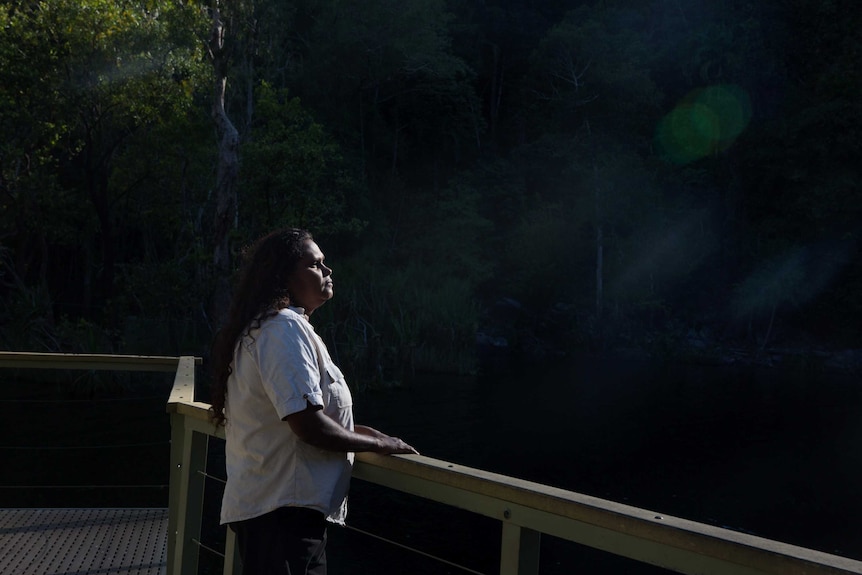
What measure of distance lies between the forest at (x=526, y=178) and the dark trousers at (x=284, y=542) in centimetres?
1819

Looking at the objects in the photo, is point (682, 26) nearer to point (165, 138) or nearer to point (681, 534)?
point (165, 138)

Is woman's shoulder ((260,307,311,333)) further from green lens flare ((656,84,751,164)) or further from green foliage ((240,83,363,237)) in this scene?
green lens flare ((656,84,751,164))

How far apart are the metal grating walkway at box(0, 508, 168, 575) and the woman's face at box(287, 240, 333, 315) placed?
1855mm

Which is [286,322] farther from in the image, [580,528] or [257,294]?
[580,528]

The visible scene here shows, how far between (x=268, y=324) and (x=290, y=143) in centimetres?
1970

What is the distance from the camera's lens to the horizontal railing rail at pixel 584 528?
1165 mm

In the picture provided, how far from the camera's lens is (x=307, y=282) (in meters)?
2.25

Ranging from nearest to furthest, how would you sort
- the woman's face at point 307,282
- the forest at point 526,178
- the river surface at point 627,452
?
the woman's face at point 307,282 → the river surface at point 627,452 → the forest at point 526,178

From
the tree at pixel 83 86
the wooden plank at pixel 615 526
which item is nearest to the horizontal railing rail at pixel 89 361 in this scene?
the wooden plank at pixel 615 526

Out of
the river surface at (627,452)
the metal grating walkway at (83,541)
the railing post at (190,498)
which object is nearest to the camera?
the railing post at (190,498)

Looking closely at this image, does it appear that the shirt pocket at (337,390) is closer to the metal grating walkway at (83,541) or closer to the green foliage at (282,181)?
the metal grating walkway at (83,541)

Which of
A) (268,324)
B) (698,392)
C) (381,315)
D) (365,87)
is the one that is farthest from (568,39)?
(268,324)

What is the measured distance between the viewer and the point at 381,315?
21781 mm

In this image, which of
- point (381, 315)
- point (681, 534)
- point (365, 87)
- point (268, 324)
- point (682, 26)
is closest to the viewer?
point (681, 534)
